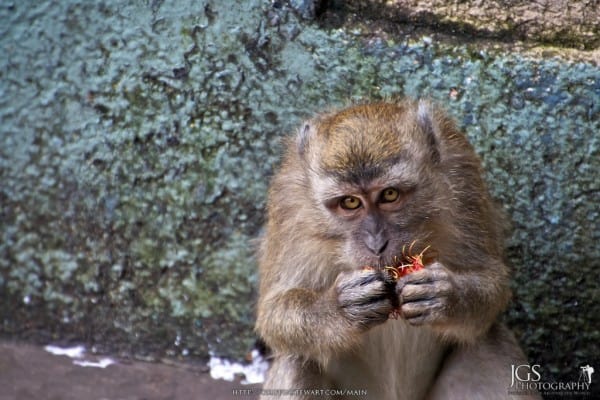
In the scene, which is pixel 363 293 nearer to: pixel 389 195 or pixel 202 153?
pixel 389 195

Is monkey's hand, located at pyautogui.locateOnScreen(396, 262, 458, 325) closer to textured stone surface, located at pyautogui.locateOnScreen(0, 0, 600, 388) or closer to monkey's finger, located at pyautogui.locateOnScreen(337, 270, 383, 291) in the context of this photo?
monkey's finger, located at pyautogui.locateOnScreen(337, 270, 383, 291)

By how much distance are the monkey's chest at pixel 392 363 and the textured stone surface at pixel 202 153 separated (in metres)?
0.90

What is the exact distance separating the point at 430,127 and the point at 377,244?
0.72 m

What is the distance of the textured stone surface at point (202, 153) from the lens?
18.9 ft

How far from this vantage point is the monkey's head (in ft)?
15.4

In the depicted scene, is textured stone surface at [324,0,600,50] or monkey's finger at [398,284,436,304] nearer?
monkey's finger at [398,284,436,304]

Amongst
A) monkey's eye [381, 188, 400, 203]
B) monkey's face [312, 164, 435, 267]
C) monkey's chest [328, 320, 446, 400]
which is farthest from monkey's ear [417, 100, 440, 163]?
monkey's chest [328, 320, 446, 400]

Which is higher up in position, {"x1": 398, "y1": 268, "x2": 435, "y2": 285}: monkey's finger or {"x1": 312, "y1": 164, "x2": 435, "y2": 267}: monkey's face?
{"x1": 312, "y1": 164, "x2": 435, "y2": 267}: monkey's face

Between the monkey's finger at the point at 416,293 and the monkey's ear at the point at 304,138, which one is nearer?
the monkey's finger at the point at 416,293

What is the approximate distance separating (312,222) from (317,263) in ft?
0.71

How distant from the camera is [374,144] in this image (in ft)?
15.7

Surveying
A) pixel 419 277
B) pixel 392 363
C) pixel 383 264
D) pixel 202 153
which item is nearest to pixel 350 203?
pixel 383 264

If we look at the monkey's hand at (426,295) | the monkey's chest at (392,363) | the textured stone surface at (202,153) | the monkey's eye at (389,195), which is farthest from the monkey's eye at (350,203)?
the textured stone surface at (202,153)

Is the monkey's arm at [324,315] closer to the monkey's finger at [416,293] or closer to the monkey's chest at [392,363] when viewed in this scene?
the monkey's finger at [416,293]
